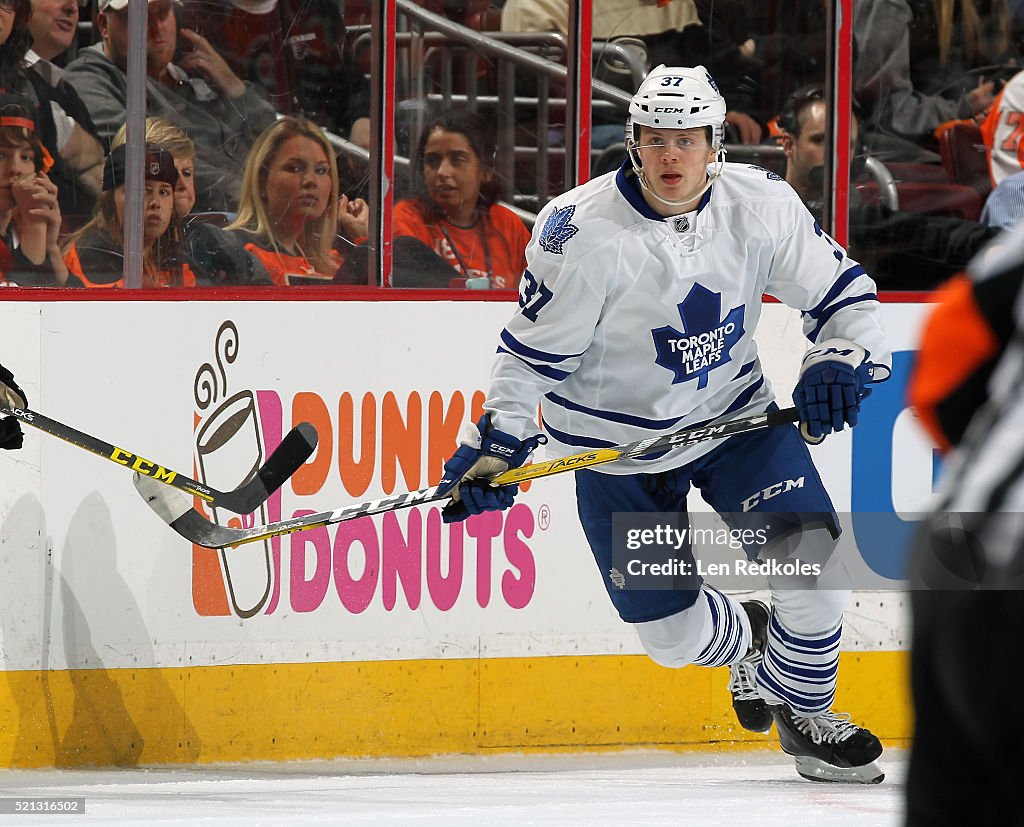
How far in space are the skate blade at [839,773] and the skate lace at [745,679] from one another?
171 mm

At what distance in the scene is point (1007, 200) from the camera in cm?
436

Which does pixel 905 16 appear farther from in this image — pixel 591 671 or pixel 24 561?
pixel 24 561

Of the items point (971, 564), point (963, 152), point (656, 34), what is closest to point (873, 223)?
point (963, 152)

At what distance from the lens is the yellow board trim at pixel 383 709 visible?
3.71 m

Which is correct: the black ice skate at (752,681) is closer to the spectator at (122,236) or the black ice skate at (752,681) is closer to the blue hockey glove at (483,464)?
the blue hockey glove at (483,464)

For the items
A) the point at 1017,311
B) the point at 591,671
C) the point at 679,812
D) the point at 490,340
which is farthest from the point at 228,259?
the point at 1017,311

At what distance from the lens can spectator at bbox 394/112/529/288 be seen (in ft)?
13.3

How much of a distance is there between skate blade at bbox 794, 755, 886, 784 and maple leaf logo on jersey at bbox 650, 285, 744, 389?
0.91 m

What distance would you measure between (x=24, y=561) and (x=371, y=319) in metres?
0.95

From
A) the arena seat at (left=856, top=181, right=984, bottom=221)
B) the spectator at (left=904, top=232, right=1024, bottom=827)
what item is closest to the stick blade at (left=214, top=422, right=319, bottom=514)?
the arena seat at (left=856, top=181, right=984, bottom=221)

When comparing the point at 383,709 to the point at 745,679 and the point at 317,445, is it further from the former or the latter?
the point at 745,679

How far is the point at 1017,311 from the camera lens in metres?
1.00

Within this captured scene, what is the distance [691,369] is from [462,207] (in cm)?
100

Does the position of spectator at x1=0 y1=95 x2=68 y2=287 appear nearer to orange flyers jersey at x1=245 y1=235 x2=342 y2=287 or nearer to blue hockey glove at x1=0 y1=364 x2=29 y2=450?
blue hockey glove at x1=0 y1=364 x2=29 y2=450
